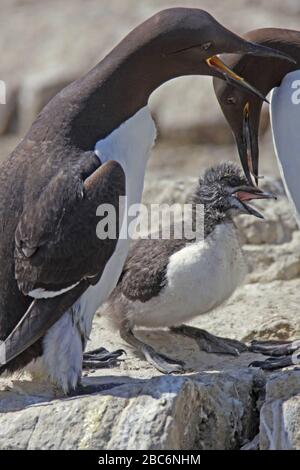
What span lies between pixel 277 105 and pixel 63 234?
75.3 inches

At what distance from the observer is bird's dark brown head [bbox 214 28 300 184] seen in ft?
23.4

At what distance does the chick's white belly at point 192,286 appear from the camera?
24.2ft

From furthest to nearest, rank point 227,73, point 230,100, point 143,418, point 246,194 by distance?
1. point 246,194
2. point 230,100
3. point 227,73
4. point 143,418

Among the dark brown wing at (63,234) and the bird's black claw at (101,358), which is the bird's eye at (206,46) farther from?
the bird's black claw at (101,358)

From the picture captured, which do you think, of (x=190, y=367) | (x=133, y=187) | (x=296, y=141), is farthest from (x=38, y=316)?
(x=296, y=141)

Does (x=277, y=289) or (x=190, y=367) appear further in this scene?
(x=277, y=289)

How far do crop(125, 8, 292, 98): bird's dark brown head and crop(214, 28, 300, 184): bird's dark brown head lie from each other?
2.12ft

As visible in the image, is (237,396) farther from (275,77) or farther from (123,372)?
(275,77)

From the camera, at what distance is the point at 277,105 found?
7258 millimetres

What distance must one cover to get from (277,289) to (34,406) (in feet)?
10.1

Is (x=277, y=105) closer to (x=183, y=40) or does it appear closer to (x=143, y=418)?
(x=183, y=40)

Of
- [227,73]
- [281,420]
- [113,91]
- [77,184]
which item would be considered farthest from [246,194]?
[281,420]

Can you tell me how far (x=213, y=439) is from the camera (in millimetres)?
5895
